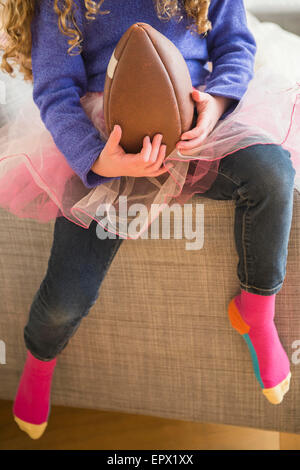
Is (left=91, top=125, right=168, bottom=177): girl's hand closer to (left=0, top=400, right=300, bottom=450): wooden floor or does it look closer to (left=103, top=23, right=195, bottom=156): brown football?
(left=103, top=23, right=195, bottom=156): brown football

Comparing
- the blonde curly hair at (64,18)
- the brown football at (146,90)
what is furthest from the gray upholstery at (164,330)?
the blonde curly hair at (64,18)

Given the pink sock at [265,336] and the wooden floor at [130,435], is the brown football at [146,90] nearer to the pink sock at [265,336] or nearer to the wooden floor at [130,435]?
the pink sock at [265,336]

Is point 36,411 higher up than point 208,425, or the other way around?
point 36,411

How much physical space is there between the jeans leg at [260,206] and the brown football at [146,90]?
106 mm

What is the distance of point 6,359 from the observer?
938 millimetres

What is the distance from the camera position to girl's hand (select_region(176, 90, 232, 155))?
0.64m

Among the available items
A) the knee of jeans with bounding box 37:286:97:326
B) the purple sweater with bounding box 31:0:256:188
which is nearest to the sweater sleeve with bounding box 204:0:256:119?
the purple sweater with bounding box 31:0:256:188

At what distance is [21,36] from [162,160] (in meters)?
0.32

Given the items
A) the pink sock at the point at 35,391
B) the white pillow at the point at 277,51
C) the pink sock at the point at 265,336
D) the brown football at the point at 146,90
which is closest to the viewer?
the brown football at the point at 146,90

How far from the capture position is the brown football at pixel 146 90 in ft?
1.96

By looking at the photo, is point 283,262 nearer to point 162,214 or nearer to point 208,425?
point 162,214

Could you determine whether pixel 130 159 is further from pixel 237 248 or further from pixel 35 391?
pixel 35 391

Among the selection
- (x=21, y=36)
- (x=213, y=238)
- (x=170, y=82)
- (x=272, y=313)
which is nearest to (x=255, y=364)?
(x=272, y=313)

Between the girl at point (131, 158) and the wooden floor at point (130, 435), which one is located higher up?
the girl at point (131, 158)
